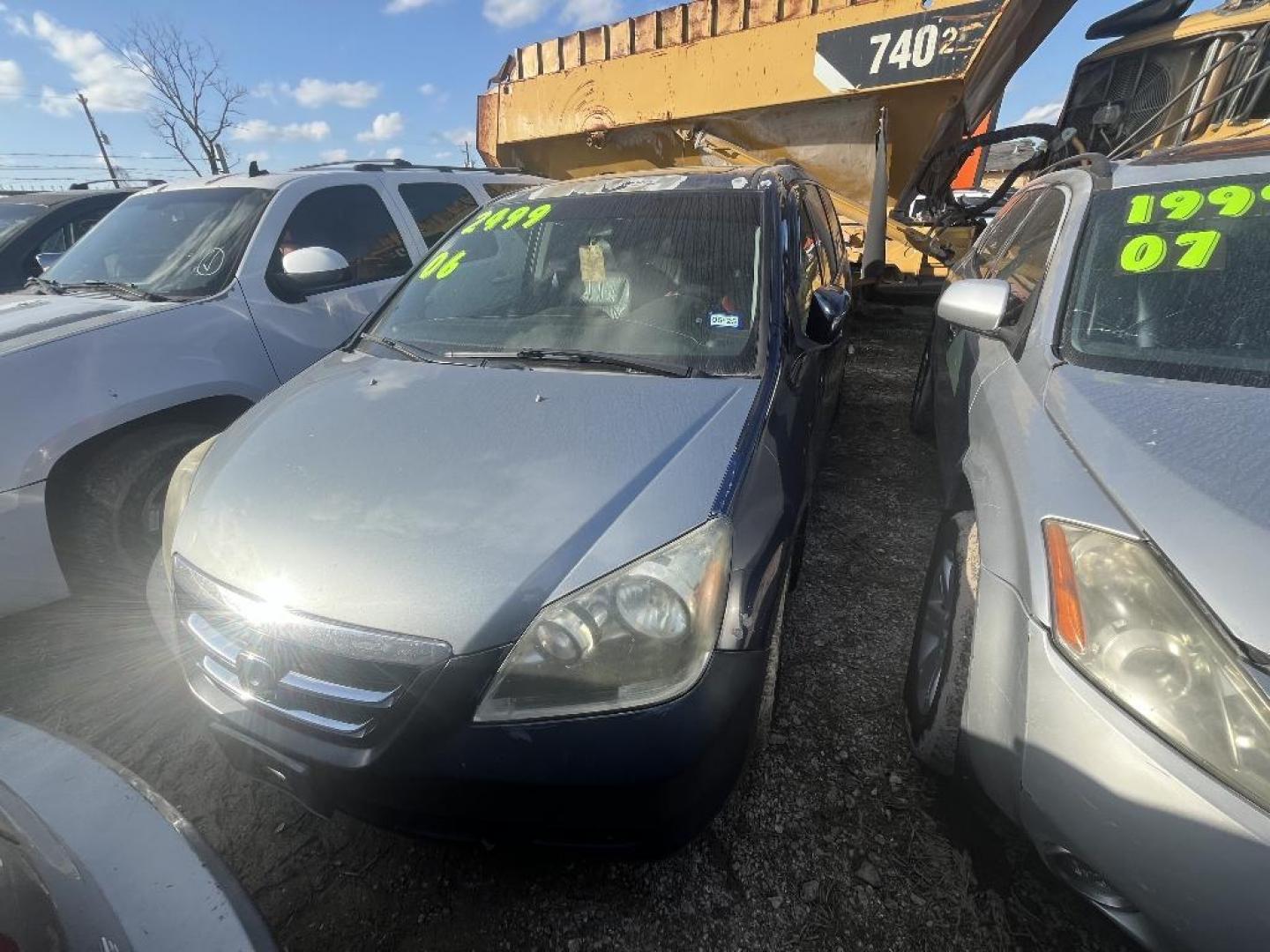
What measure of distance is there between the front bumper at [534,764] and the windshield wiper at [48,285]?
3269 mm

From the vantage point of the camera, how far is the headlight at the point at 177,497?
5.35 feet

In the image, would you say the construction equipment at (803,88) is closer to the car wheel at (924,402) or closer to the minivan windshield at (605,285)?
the car wheel at (924,402)

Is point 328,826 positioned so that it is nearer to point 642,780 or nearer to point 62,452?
point 642,780

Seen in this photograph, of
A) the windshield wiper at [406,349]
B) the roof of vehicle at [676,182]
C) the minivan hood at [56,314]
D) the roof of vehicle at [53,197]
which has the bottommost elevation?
the windshield wiper at [406,349]

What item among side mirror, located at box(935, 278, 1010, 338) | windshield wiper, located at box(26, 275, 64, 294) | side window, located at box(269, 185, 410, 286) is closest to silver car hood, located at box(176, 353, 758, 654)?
side mirror, located at box(935, 278, 1010, 338)

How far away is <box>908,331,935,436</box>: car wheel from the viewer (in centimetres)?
371

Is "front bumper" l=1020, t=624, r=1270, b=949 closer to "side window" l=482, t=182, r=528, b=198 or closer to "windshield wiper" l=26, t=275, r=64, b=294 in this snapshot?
"windshield wiper" l=26, t=275, r=64, b=294

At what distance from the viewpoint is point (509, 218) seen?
2756 mm

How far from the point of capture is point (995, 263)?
10.3 feet

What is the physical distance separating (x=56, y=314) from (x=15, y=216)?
156 inches

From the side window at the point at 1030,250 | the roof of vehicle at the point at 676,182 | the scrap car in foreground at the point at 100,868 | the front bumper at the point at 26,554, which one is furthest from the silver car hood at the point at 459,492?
the side window at the point at 1030,250

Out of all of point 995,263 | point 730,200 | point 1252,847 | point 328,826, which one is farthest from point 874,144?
point 328,826

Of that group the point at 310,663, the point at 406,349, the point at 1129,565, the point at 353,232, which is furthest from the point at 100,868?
the point at 353,232

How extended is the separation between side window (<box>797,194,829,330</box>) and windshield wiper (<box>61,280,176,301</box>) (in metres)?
A: 2.97
